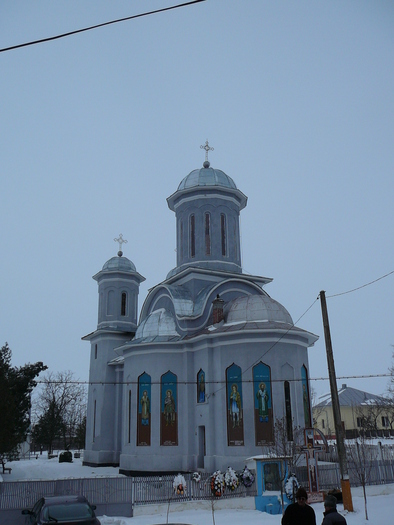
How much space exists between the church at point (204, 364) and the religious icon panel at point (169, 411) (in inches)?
1.6

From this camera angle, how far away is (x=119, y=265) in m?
30.4

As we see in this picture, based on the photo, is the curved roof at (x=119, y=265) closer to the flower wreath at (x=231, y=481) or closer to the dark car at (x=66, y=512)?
the flower wreath at (x=231, y=481)

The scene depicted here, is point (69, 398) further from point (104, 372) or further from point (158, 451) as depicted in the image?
point (158, 451)

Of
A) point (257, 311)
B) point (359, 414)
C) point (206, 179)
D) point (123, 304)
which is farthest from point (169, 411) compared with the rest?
point (359, 414)

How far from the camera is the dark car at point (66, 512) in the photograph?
884 centimetres

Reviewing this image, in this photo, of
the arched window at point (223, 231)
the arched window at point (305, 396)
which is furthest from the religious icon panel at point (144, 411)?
the arched window at point (223, 231)

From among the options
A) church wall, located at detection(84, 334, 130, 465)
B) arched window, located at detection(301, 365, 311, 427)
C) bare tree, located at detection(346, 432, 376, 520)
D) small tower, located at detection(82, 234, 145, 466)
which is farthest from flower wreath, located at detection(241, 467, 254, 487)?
church wall, located at detection(84, 334, 130, 465)

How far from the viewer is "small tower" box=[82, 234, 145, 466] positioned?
2660cm

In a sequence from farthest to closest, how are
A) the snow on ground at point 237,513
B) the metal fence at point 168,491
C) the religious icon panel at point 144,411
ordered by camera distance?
the religious icon panel at point 144,411
the metal fence at point 168,491
the snow on ground at point 237,513

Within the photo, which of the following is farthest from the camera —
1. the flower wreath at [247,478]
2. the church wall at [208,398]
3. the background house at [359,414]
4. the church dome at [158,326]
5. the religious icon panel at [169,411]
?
the background house at [359,414]

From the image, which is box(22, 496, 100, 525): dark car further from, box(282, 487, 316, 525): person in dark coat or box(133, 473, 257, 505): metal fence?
box(133, 473, 257, 505): metal fence

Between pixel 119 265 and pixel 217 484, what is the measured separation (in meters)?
18.1

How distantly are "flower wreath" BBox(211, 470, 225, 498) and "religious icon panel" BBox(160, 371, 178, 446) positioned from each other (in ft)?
22.6

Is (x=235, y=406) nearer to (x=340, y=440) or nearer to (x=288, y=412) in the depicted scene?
(x=288, y=412)
